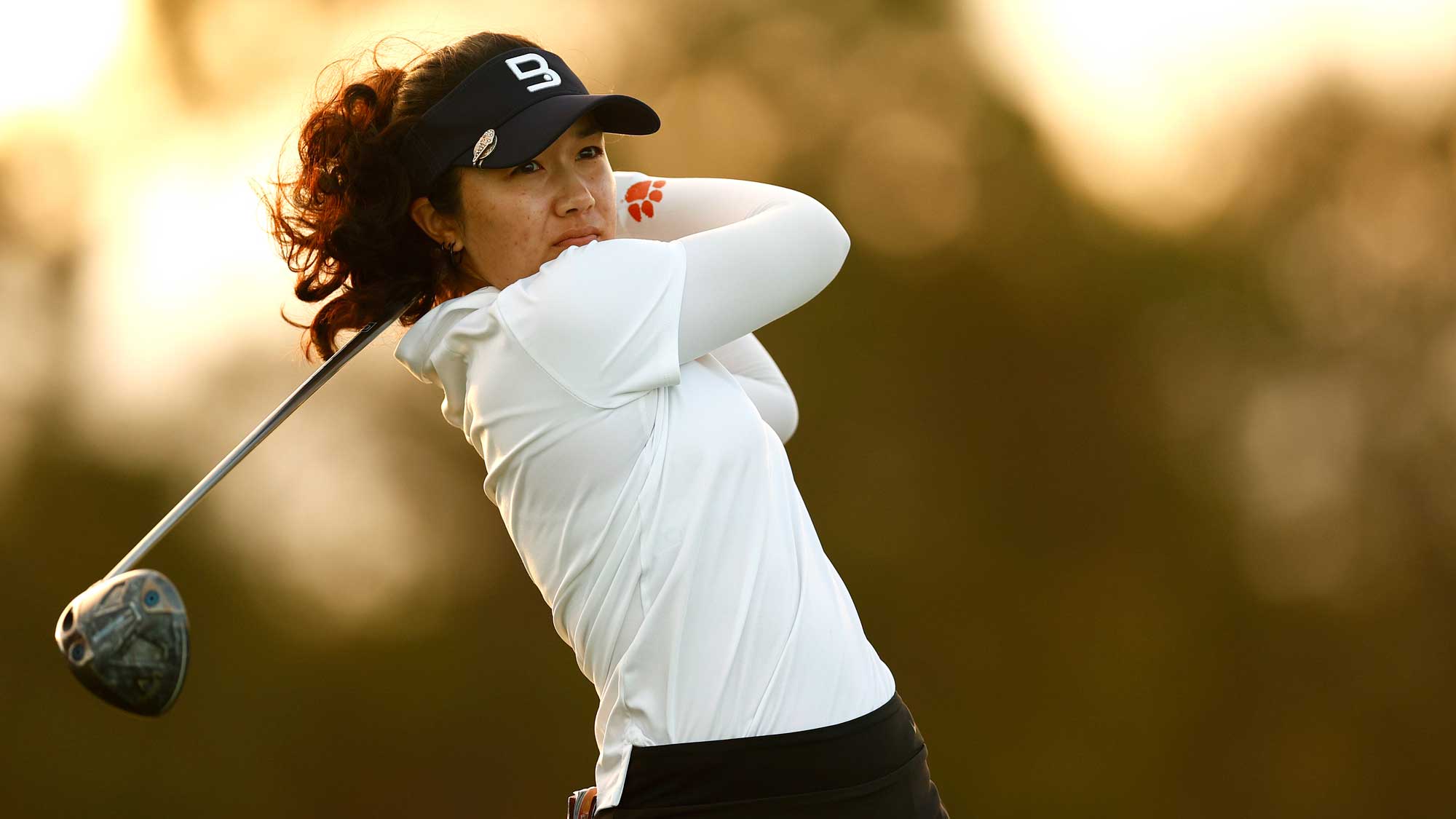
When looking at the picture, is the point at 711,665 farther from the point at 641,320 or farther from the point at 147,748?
the point at 147,748

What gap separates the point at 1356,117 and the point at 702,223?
335 cm

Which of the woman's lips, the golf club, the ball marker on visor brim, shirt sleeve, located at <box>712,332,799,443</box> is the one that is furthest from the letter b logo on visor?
the golf club

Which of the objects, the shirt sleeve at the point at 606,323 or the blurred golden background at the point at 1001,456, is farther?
the blurred golden background at the point at 1001,456

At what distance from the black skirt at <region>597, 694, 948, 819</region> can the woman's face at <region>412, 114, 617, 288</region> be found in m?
0.44

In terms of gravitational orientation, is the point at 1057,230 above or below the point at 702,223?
below

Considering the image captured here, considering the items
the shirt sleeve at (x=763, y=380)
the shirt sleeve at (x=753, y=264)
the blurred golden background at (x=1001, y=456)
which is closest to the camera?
the shirt sleeve at (x=753, y=264)

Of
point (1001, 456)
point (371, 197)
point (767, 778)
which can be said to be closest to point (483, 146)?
point (371, 197)

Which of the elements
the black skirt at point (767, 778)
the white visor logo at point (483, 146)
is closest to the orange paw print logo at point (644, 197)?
the white visor logo at point (483, 146)

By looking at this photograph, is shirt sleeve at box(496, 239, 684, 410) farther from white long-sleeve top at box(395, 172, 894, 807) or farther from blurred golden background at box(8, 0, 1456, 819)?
blurred golden background at box(8, 0, 1456, 819)

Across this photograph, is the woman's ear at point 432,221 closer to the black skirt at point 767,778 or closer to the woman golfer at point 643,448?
the woman golfer at point 643,448

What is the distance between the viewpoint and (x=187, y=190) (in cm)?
373

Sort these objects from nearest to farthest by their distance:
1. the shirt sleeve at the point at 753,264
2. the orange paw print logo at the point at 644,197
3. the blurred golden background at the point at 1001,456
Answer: the shirt sleeve at the point at 753,264 < the orange paw print logo at the point at 644,197 < the blurred golden background at the point at 1001,456

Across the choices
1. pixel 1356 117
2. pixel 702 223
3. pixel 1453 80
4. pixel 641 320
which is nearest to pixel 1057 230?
pixel 1356 117

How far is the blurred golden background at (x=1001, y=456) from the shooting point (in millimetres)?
3840
